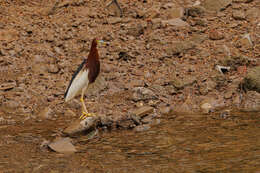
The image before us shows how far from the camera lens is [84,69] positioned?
738cm

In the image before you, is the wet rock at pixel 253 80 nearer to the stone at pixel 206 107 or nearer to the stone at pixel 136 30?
the stone at pixel 206 107

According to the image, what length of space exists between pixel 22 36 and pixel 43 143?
485cm

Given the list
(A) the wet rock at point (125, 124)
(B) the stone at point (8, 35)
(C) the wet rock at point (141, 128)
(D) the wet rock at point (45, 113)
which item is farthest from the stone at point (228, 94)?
(B) the stone at point (8, 35)

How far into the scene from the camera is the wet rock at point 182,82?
825cm

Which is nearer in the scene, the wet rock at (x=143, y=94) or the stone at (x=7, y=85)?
the wet rock at (x=143, y=94)

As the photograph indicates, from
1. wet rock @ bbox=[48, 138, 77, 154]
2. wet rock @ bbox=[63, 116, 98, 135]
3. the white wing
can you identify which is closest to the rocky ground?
wet rock @ bbox=[63, 116, 98, 135]

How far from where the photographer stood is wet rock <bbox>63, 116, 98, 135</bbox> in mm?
6259

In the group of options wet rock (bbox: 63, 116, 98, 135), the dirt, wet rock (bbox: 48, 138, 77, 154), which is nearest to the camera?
wet rock (bbox: 48, 138, 77, 154)

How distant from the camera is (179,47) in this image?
9219mm

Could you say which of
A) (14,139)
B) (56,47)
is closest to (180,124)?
(14,139)

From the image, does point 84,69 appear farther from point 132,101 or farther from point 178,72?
point 178,72

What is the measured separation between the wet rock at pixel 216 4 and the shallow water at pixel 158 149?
175 inches

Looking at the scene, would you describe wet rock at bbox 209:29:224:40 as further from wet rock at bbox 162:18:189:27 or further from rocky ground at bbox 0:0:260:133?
wet rock at bbox 162:18:189:27

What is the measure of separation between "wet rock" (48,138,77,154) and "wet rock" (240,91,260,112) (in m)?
3.47
